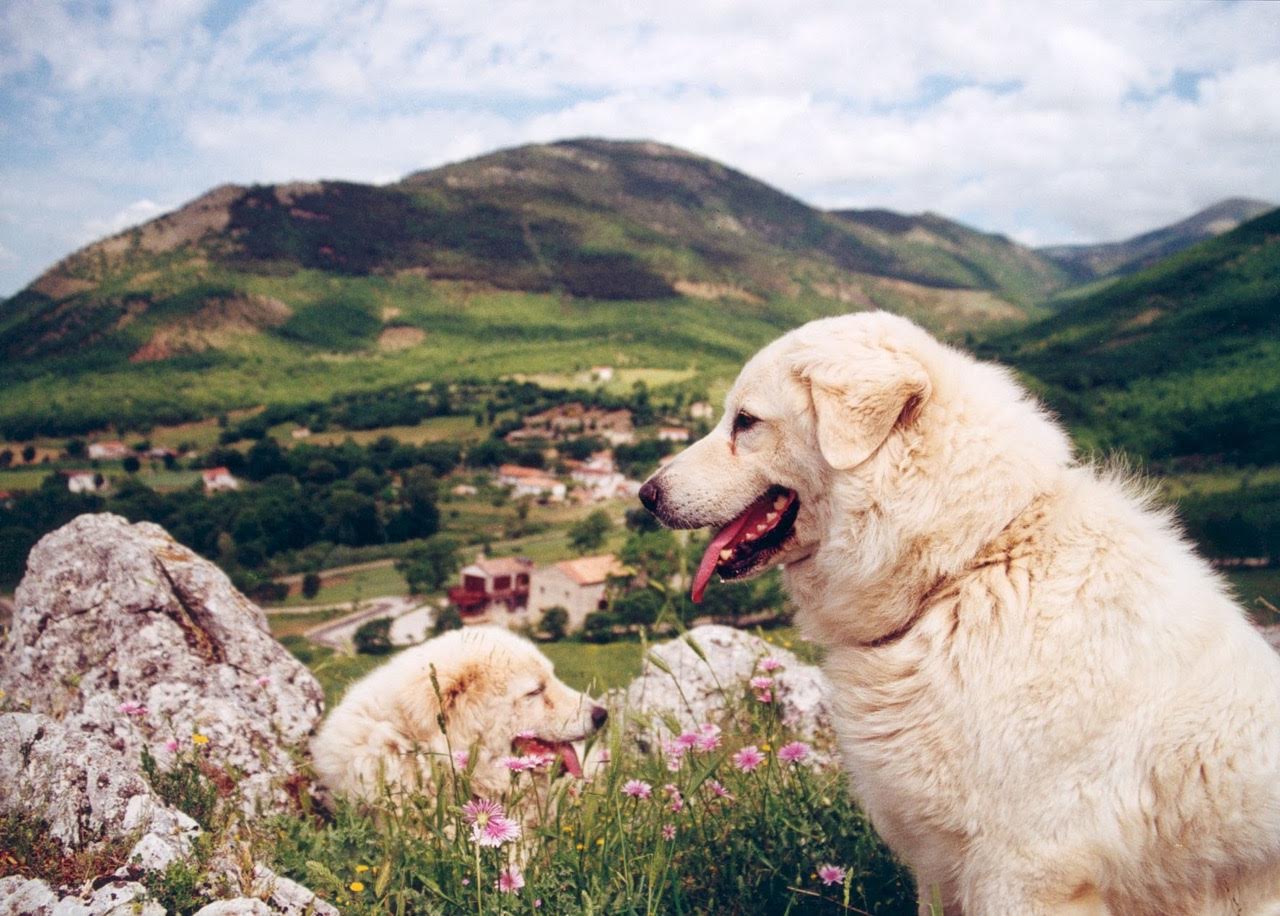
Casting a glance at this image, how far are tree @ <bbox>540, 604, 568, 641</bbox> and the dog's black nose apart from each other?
58908mm

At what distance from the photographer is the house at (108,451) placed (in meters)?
82.3

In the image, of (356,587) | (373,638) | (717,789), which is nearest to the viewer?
(717,789)

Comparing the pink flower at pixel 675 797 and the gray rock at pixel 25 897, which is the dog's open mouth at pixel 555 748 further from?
the gray rock at pixel 25 897

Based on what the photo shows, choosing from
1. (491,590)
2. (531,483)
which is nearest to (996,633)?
(491,590)

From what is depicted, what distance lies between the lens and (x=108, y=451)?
84.7m

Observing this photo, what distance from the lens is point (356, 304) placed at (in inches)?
7028

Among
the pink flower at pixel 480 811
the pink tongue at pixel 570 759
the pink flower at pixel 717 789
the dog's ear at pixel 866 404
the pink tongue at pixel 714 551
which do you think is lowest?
the pink tongue at pixel 570 759

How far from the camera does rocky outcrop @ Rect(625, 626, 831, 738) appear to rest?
19.9ft

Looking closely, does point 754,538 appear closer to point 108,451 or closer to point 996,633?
point 996,633

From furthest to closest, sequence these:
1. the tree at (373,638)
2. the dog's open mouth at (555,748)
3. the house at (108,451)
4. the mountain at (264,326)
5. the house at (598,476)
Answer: the mountain at (264,326) < the house at (598,476) < the house at (108,451) < the tree at (373,638) < the dog's open mouth at (555,748)

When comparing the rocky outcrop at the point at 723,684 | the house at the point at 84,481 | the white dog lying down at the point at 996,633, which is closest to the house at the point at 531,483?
the house at the point at 84,481

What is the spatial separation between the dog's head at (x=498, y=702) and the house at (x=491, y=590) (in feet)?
203

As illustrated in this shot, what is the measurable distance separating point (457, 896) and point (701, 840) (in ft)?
3.69

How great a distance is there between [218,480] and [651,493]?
9107cm
